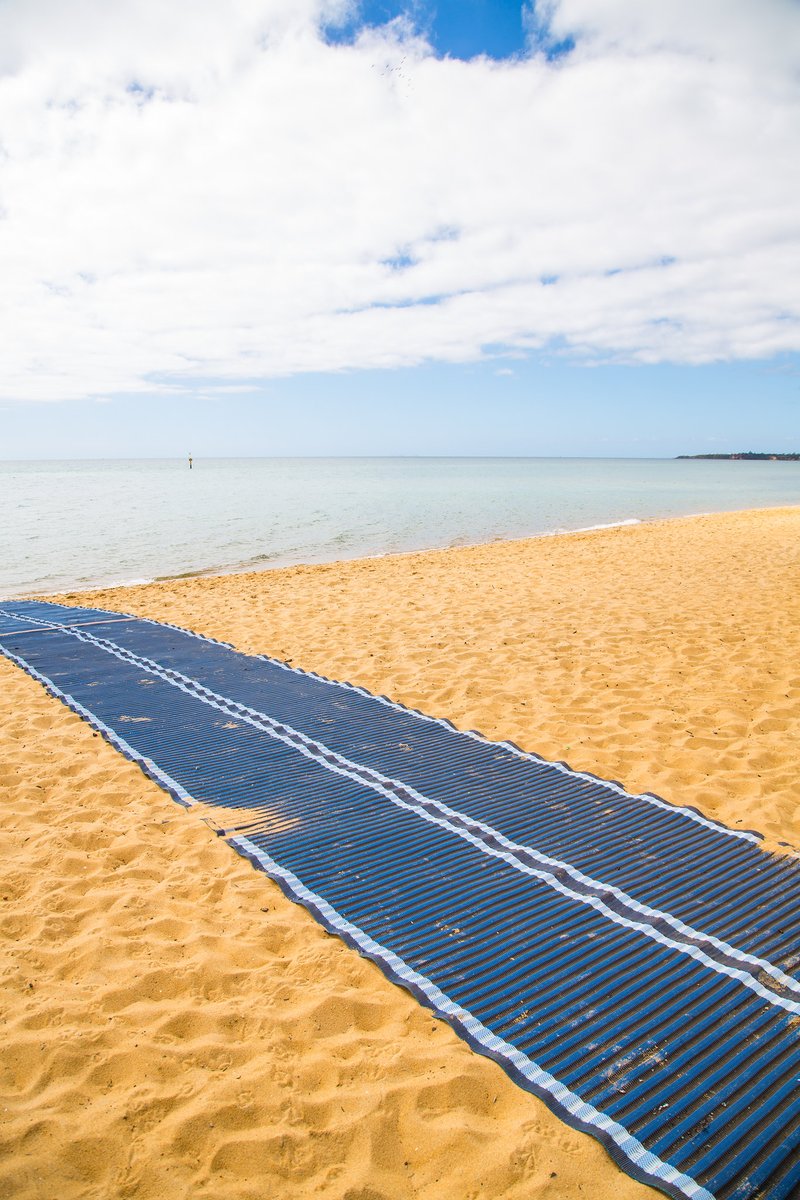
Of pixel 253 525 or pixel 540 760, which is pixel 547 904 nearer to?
pixel 540 760

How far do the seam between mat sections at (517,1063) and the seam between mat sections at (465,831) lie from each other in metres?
0.89

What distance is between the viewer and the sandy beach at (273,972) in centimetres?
215

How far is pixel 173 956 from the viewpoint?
3.04 metres

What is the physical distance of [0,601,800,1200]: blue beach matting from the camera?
226 cm

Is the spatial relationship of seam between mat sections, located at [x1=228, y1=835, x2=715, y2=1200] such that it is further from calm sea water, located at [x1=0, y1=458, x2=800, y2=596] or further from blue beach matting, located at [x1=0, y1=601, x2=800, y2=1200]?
calm sea water, located at [x1=0, y1=458, x2=800, y2=596]

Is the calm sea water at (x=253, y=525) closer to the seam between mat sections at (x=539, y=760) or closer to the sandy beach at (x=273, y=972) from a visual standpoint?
the seam between mat sections at (x=539, y=760)

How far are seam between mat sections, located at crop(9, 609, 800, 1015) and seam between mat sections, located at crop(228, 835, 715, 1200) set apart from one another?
2.91ft

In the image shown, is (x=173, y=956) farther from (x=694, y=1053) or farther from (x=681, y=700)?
(x=681, y=700)

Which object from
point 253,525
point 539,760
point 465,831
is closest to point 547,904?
point 465,831

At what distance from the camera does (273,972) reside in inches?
116

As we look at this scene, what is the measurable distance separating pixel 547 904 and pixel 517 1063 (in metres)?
0.93

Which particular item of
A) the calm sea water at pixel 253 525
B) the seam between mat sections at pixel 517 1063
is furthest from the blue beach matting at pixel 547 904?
the calm sea water at pixel 253 525

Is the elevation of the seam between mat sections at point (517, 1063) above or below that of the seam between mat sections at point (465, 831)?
below

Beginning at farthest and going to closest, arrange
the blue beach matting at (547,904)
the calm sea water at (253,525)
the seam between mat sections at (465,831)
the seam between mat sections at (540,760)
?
the calm sea water at (253,525) < the seam between mat sections at (540,760) < the seam between mat sections at (465,831) < the blue beach matting at (547,904)
